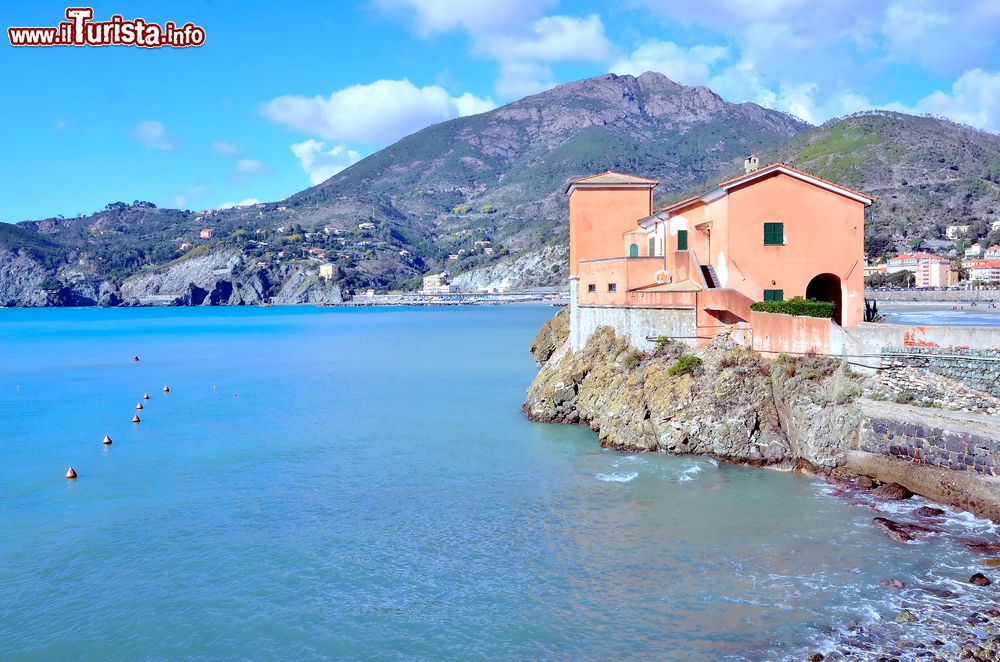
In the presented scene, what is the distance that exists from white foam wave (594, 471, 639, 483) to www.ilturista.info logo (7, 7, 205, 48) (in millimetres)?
21074

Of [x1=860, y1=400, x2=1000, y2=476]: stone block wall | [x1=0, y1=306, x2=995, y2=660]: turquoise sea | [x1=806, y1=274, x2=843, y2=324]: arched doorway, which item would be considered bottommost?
[x1=0, y1=306, x2=995, y2=660]: turquoise sea

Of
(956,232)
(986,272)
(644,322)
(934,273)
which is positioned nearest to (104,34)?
(644,322)

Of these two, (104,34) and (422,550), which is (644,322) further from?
(104,34)

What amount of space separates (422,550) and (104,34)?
22.0 m

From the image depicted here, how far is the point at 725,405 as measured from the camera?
2233 centimetres

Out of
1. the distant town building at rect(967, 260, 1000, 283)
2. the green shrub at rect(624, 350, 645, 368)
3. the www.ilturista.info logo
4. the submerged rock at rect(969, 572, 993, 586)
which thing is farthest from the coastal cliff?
the distant town building at rect(967, 260, 1000, 283)

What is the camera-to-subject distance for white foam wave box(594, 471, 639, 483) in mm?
20758

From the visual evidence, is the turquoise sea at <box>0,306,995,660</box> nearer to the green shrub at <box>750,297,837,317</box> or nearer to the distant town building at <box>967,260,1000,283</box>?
the green shrub at <box>750,297,837,317</box>

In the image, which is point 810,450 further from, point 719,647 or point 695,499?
point 719,647

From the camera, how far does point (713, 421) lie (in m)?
22.3

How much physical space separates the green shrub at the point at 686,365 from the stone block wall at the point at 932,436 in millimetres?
5569

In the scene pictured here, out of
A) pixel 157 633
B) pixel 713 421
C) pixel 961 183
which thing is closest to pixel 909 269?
pixel 961 183

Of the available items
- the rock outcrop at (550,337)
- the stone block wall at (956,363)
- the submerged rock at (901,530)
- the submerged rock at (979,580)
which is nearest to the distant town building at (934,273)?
the rock outcrop at (550,337)

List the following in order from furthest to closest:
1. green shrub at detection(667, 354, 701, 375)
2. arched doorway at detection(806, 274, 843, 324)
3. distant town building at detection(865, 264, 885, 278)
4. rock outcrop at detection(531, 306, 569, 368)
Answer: distant town building at detection(865, 264, 885, 278)
rock outcrop at detection(531, 306, 569, 368)
arched doorway at detection(806, 274, 843, 324)
green shrub at detection(667, 354, 701, 375)
